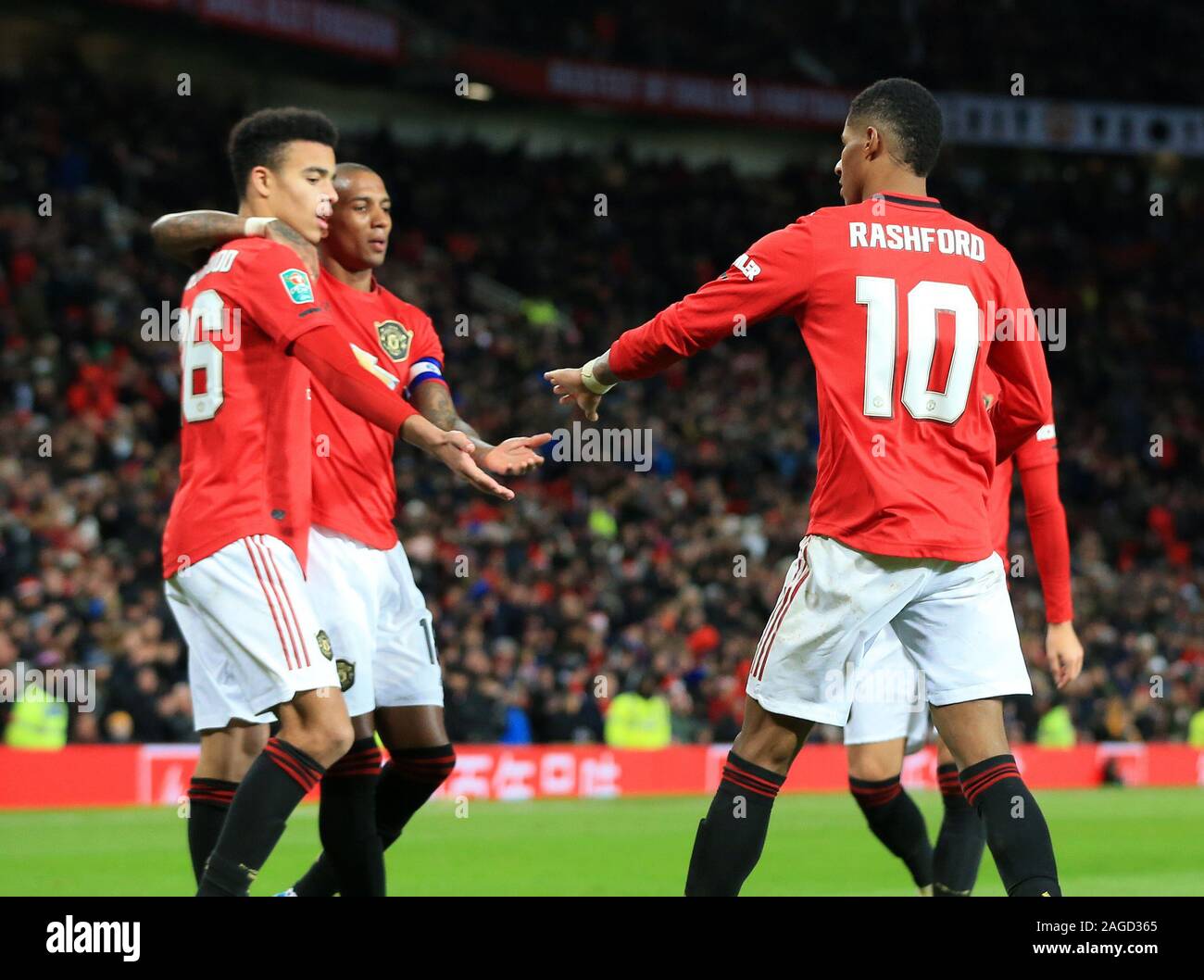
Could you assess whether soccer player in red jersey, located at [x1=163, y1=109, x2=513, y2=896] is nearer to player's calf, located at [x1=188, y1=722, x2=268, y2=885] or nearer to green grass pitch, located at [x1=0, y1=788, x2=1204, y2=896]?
player's calf, located at [x1=188, y1=722, x2=268, y2=885]

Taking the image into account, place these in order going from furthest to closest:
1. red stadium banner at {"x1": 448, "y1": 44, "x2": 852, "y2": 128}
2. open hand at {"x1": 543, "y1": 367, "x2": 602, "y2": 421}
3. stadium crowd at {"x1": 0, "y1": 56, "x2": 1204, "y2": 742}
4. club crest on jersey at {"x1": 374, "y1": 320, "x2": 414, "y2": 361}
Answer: red stadium banner at {"x1": 448, "y1": 44, "x2": 852, "y2": 128}, stadium crowd at {"x1": 0, "y1": 56, "x2": 1204, "y2": 742}, club crest on jersey at {"x1": 374, "y1": 320, "x2": 414, "y2": 361}, open hand at {"x1": 543, "y1": 367, "x2": 602, "y2": 421}

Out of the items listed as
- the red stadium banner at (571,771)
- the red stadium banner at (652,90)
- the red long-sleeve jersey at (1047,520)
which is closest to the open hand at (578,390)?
the red long-sleeve jersey at (1047,520)

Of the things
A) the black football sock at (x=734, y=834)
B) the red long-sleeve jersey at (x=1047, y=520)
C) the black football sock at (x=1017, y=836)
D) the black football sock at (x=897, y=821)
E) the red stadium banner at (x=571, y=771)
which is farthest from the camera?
the red stadium banner at (x=571, y=771)

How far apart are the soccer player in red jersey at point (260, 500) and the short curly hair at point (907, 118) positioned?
1577mm

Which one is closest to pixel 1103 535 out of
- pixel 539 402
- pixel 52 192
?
pixel 539 402

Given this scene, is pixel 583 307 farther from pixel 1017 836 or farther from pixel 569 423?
pixel 1017 836

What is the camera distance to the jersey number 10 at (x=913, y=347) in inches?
196

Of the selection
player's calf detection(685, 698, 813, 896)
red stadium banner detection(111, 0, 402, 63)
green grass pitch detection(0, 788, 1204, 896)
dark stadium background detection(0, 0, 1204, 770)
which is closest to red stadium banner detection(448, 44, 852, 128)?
dark stadium background detection(0, 0, 1204, 770)

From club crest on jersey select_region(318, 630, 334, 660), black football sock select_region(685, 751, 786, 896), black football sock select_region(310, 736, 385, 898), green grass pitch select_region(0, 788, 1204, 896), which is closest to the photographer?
black football sock select_region(685, 751, 786, 896)

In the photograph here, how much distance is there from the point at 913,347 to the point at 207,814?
9.15ft

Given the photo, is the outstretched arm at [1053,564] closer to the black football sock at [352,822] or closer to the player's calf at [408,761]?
the player's calf at [408,761]

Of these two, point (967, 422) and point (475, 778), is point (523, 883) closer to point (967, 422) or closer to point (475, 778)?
point (967, 422)

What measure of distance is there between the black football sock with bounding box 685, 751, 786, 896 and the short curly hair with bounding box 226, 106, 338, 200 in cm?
250

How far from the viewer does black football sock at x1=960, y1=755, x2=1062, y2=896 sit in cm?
483
